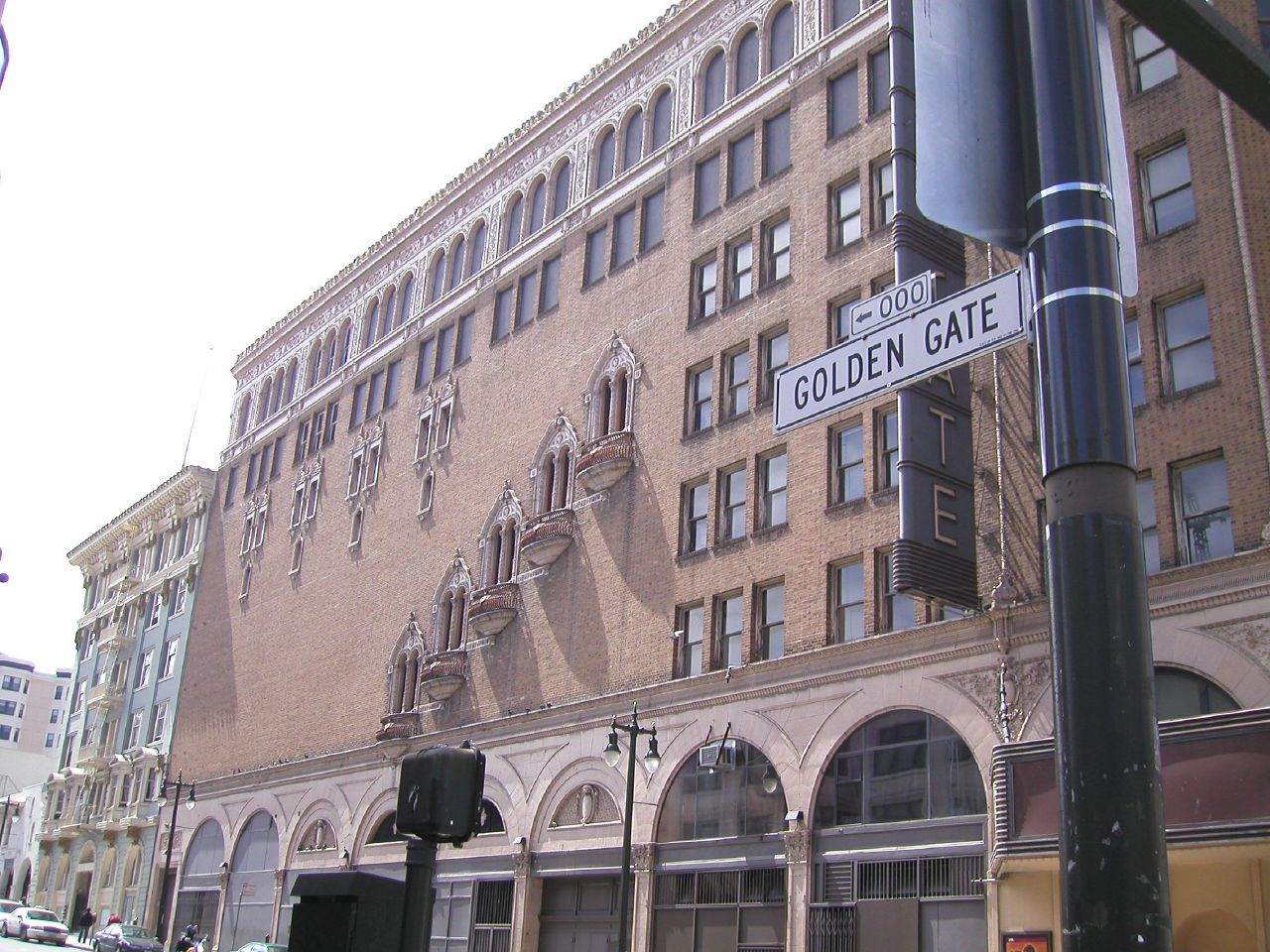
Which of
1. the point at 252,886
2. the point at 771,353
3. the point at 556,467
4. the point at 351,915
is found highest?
the point at 771,353

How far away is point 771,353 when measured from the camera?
34.1m

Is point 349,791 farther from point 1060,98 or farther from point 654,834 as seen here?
point 1060,98

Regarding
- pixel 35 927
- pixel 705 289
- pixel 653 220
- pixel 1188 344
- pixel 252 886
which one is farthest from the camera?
pixel 35 927

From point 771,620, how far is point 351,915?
27.3 m

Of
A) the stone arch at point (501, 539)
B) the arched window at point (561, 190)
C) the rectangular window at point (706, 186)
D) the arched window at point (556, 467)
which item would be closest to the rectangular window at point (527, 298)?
the arched window at point (561, 190)

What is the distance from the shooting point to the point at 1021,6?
207 inches

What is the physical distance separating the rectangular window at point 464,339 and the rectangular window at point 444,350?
332 millimetres

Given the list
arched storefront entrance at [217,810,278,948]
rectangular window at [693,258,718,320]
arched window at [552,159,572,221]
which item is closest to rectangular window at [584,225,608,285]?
arched window at [552,159,572,221]

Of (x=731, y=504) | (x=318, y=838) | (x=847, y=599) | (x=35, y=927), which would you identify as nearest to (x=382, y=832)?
(x=318, y=838)

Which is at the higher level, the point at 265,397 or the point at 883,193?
the point at 265,397

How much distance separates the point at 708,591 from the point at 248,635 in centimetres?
3282

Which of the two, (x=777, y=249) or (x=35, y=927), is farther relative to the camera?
(x=35, y=927)

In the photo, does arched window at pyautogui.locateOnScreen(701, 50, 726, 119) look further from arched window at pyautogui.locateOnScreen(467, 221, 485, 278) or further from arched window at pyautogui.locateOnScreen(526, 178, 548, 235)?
arched window at pyautogui.locateOnScreen(467, 221, 485, 278)

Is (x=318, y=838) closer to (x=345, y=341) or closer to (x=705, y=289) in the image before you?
(x=345, y=341)
